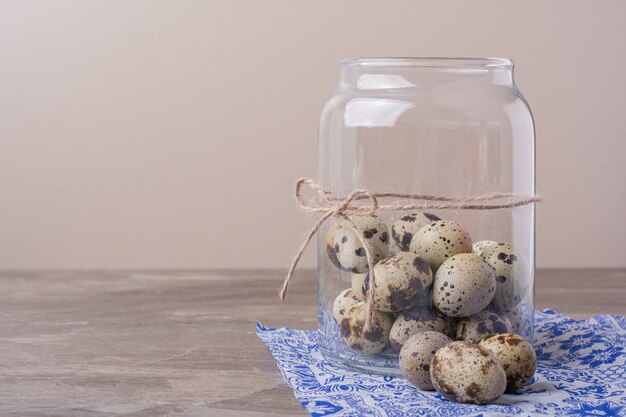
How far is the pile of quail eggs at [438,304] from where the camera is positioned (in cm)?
96

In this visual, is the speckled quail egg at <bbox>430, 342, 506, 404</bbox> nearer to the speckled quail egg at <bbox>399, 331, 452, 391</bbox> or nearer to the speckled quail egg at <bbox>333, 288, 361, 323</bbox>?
the speckled quail egg at <bbox>399, 331, 452, 391</bbox>

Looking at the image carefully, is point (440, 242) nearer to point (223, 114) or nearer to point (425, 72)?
point (425, 72)

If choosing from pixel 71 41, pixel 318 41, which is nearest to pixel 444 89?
pixel 318 41

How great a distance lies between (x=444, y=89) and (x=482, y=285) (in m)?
0.25

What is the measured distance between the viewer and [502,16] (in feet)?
7.09

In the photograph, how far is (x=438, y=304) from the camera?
1048 millimetres

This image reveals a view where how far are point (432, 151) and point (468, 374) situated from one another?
0.31 metres

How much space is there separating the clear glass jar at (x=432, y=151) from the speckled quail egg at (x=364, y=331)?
→ 0.04 ft

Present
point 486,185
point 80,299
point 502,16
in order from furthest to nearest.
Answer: point 502,16 → point 80,299 → point 486,185

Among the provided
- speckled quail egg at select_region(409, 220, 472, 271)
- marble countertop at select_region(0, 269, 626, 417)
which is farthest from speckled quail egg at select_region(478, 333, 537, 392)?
marble countertop at select_region(0, 269, 626, 417)

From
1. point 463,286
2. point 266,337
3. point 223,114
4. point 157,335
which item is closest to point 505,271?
point 463,286

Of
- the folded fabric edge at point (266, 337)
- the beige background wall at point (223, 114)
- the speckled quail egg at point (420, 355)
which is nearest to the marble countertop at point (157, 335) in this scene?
the folded fabric edge at point (266, 337)

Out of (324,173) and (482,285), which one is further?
(324,173)

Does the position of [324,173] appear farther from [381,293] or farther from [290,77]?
[290,77]
